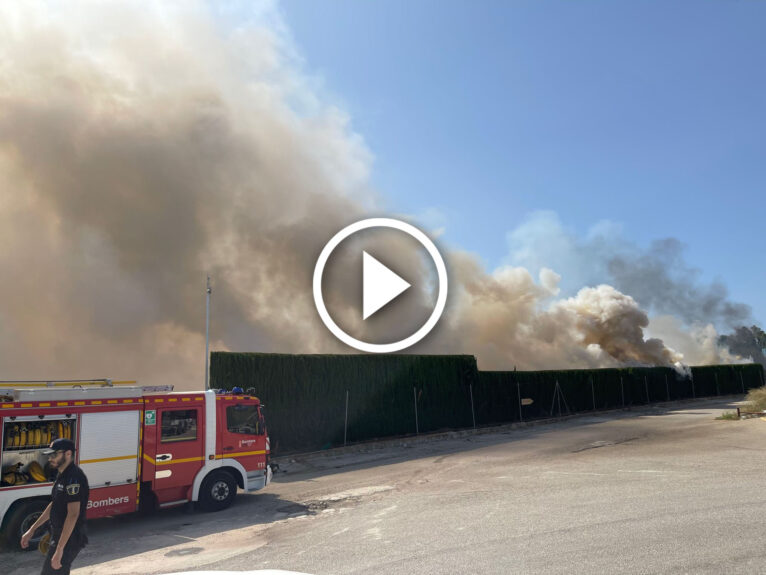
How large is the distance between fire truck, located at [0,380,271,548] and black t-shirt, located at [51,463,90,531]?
14.2 ft

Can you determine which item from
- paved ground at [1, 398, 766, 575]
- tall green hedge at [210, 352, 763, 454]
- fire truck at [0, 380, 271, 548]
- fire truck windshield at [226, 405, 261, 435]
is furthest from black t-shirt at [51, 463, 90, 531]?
tall green hedge at [210, 352, 763, 454]

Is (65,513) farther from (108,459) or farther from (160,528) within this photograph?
(160,528)

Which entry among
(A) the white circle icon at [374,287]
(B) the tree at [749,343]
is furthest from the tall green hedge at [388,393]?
(B) the tree at [749,343]

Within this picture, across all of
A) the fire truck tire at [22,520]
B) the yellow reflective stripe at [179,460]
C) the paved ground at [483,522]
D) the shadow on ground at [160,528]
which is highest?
the yellow reflective stripe at [179,460]

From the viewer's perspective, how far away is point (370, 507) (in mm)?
10336

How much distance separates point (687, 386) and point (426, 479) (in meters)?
34.2

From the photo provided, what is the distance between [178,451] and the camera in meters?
10.7

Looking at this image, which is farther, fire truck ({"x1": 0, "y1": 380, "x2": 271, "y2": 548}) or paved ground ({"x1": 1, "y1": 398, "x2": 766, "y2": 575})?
fire truck ({"x1": 0, "y1": 380, "x2": 271, "y2": 548})

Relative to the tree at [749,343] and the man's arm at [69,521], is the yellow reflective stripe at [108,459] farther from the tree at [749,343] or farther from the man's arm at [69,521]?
→ the tree at [749,343]

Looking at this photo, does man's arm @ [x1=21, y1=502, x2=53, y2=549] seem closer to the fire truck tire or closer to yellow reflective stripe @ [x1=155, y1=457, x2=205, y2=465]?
the fire truck tire

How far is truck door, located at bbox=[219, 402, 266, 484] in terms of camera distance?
37.5 ft

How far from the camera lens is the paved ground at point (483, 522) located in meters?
6.51

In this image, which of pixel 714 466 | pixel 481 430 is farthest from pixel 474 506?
pixel 481 430

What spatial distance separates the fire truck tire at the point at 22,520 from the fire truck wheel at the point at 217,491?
289 centimetres
